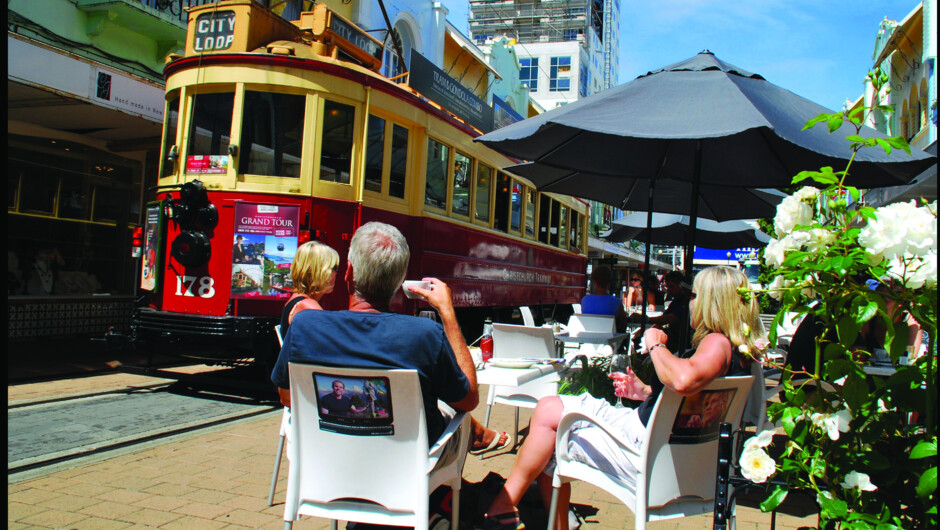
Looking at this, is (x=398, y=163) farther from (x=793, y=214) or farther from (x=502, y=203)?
(x=793, y=214)

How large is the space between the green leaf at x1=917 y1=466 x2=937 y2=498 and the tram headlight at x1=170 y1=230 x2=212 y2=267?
5602 millimetres

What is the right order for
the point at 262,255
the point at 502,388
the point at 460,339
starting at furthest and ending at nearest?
the point at 262,255 < the point at 502,388 < the point at 460,339

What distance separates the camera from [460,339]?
257 cm

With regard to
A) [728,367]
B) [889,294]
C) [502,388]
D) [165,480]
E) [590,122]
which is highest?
[590,122]

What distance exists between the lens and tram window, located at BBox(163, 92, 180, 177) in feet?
21.4

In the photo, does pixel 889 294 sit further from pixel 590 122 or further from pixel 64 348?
pixel 64 348

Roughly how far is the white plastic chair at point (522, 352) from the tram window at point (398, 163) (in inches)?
103

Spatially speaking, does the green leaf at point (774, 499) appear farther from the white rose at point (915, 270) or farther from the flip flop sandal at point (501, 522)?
the flip flop sandal at point (501, 522)

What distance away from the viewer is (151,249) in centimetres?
639

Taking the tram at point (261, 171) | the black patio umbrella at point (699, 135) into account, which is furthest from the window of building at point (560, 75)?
the black patio umbrella at point (699, 135)

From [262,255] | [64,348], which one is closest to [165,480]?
[262,255]

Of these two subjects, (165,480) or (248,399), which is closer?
(165,480)

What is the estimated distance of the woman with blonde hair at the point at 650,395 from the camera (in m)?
2.53

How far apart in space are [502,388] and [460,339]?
6.56 feet
